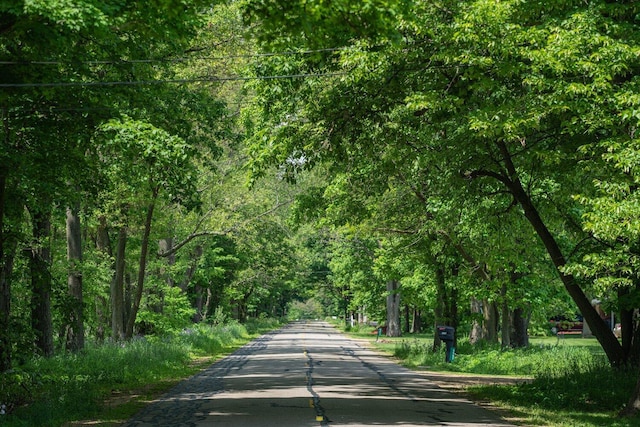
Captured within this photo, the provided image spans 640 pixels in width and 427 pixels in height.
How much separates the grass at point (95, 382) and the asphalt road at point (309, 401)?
2.52 ft

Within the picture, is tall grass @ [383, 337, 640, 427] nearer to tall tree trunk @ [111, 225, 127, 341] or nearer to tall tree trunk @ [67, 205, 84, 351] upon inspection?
tall tree trunk @ [67, 205, 84, 351]

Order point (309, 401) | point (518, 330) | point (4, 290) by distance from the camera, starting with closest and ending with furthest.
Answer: point (309, 401), point (4, 290), point (518, 330)

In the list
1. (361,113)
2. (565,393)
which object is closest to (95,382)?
(361,113)

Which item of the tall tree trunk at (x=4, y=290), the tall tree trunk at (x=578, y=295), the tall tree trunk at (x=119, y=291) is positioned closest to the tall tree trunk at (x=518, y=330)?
the tall tree trunk at (x=119, y=291)

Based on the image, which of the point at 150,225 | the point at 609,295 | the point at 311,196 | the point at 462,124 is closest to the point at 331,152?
the point at 462,124

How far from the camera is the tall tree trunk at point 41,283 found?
66.7ft

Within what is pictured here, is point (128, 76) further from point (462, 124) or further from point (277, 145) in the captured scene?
point (462, 124)

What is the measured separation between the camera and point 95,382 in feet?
67.2

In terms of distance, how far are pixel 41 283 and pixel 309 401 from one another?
717 cm

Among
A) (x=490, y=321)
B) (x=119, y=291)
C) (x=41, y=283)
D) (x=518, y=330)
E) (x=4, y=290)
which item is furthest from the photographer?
(x=518, y=330)

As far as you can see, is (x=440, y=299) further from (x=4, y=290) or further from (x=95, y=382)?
(x=4, y=290)

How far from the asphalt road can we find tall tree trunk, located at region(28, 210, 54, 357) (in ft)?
13.5

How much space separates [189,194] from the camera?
56.9 feet

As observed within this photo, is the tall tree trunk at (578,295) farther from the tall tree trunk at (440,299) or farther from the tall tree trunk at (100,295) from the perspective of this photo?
the tall tree trunk at (100,295)
